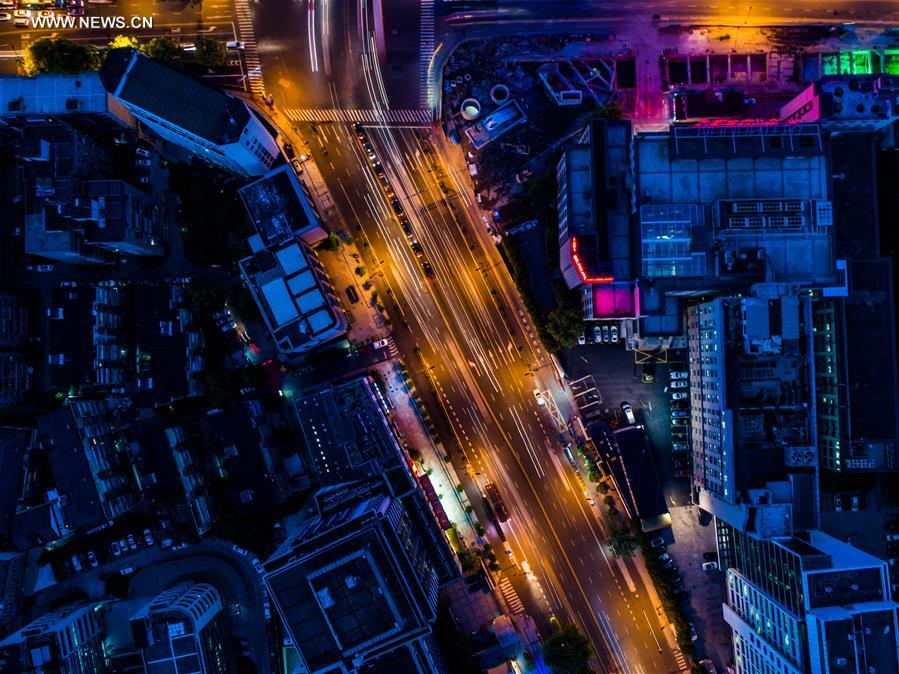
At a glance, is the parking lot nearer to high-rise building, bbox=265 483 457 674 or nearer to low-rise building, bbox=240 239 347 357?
low-rise building, bbox=240 239 347 357

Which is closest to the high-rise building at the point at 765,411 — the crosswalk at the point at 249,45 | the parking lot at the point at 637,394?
the parking lot at the point at 637,394

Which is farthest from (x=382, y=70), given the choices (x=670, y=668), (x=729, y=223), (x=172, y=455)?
(x=670, y=668)

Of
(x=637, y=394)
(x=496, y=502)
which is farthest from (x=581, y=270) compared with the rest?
(x=496, y=502)

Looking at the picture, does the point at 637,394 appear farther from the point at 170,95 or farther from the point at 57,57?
the point at 57,57

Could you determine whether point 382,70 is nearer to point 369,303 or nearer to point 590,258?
point 369,303

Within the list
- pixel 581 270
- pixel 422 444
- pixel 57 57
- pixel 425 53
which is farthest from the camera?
pixel 425 53

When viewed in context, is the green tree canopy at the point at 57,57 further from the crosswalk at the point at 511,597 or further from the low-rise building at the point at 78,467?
the crosswalk at the point at 511,597
